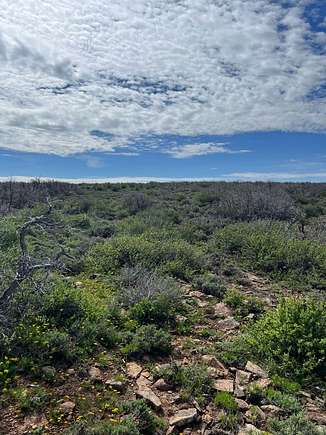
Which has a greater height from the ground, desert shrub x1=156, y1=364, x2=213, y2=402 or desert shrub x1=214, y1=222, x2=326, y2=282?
desert shrub x1=214, y1=222, x2=326, y2=282

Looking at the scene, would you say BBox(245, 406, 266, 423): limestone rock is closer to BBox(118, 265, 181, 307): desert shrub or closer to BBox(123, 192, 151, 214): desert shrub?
BBox(118, 265, 181, 307): desert shrub

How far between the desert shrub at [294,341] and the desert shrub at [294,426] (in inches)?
37.2

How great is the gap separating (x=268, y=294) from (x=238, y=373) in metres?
3.26

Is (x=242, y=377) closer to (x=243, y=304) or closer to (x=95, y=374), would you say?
(x=95, y=374)

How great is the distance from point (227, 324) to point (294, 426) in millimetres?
2562

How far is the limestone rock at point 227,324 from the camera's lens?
243 inches

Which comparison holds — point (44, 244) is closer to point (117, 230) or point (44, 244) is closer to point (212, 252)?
point (117, 230)

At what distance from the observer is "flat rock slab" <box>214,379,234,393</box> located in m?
4.43

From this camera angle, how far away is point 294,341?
16.6 ft

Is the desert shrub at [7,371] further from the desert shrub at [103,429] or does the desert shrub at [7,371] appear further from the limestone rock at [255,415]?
the limestone rock at [255,415]

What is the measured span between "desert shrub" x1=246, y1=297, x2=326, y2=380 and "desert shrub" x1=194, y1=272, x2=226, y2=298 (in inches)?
83.9

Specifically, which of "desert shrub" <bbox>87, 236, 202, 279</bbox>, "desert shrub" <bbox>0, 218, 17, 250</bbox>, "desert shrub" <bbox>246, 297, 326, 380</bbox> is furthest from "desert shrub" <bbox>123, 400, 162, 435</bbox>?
"desert shrub" <bbox>0, 218, 17, 250</bbox>

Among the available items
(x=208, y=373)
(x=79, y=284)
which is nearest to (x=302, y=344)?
(x=208, y=373)

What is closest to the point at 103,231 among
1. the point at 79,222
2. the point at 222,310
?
the point at 79,222
